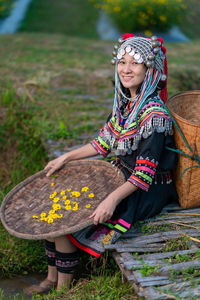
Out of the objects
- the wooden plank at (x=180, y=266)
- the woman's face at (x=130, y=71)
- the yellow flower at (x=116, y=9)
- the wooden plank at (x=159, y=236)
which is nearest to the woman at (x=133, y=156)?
the woman's face at (x=130, y=71)

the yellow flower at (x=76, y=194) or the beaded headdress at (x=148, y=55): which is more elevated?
the beaded headdress at (x=148, y=55)

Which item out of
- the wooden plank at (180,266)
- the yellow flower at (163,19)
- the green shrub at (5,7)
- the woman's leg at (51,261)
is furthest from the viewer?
the green shrub at (5,7)

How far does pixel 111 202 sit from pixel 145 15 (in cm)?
812

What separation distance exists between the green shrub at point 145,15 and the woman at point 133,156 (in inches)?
289

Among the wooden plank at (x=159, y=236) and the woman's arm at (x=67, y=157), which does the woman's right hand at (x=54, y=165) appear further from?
the wooden plank at (x=159, y=236)

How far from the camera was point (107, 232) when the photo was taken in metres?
2.49

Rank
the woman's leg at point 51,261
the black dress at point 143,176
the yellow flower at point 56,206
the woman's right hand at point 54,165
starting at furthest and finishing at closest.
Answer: the woman's right hand at point 54,165
the woman's leg at point 51,261
the yellow flower at point 56,206
the black dress at point 143,176

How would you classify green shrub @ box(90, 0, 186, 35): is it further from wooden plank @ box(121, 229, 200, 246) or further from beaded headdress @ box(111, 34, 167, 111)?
wooden plank @ box(121, 229, 200, 246)

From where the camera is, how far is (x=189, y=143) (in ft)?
8.25

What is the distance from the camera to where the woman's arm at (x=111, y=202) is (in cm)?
230

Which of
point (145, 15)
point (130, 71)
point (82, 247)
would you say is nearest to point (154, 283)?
point (82, 247)

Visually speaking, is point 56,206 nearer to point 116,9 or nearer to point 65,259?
point 65,259

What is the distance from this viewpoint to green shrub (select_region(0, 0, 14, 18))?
1032 cm

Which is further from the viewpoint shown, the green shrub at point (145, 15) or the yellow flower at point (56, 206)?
the green shrub at point (145, 15)
